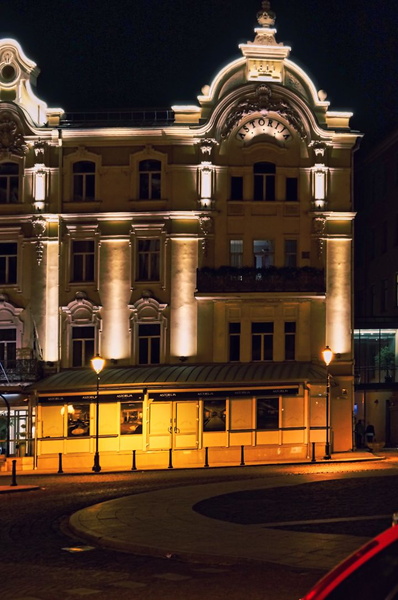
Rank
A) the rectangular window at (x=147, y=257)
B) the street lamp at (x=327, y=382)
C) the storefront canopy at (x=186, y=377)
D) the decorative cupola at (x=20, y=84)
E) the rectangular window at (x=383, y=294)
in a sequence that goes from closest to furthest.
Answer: the street lamp at (x=327, y=382) < the storefront canopy at (x=186, y=377) < the rectangular window at (x=147, y=257) < the decorative cupola at (x=20, y=84) < the rectangular window at (x=383, y=294)

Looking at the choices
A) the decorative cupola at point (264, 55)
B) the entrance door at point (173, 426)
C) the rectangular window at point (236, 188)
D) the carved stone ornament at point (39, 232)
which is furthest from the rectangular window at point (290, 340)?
the carved stone ornament at point (39, 232)

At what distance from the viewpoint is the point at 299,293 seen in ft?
145

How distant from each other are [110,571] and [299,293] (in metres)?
30.5

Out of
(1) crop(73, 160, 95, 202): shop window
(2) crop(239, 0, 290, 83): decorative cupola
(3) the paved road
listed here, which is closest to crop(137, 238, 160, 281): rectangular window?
(1) crop(73, 160, 95, 202): shop window

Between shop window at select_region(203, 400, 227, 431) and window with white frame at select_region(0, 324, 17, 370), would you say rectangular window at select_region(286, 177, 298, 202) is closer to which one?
shop window at select_region(203, 400, 227, 431)

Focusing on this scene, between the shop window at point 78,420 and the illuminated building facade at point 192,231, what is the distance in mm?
2010

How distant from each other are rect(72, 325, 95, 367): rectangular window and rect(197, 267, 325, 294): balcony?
5.30 metres

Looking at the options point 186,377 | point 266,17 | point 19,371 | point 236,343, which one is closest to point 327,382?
point 236,343

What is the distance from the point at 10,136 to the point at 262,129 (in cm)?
1124

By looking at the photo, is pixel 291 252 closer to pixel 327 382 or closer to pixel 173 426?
pixel 327 382

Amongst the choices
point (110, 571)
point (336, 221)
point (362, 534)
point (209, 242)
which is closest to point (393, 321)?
point (336, 221)

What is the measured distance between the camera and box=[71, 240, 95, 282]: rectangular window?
45406 mm

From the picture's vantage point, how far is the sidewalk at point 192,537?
1490 cm

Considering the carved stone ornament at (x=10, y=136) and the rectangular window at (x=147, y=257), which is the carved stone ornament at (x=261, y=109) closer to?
the rectangular window at (x=147, y=257)
